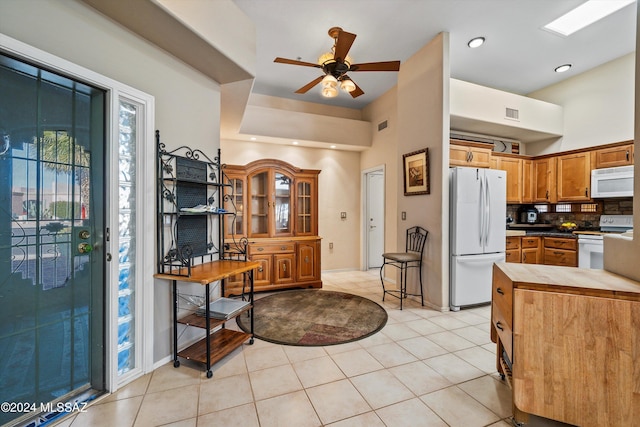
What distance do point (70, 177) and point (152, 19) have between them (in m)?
1.19

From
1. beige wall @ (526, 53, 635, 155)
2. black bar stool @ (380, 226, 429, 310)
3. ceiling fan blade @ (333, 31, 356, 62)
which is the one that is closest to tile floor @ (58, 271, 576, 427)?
black bar stool @ (380, 226, 429, 310)

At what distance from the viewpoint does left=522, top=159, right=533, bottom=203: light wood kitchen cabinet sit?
4859mm

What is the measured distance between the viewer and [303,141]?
5.07 m

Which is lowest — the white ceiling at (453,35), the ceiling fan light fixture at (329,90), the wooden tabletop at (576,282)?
the wooden tabletop at (576,282)

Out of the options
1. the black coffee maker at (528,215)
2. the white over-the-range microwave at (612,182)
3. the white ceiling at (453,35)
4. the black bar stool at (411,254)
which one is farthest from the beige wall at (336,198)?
the white over-the-range microwave at (612,182)

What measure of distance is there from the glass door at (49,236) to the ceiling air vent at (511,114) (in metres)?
5.06

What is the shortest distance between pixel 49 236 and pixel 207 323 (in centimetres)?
113

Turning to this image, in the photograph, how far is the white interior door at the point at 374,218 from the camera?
5.88 meters

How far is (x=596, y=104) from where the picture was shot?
4238 millimetres

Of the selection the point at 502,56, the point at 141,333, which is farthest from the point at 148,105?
the point at 502,56

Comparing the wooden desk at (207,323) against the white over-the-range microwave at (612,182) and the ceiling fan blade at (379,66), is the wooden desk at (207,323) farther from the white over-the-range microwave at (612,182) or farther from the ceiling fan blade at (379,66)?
the white over-the-range microwave at (612,182)

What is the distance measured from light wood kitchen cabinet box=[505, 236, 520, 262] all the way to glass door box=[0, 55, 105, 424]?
4.98 metres

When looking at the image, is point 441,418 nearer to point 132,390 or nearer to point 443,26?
point 132,390

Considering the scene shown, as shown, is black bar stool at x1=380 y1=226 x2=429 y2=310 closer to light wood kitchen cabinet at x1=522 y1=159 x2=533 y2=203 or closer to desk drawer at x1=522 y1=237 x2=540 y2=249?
desk drawer at x1=522 y1=237 x2=540 y2=249
